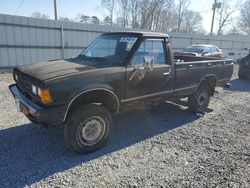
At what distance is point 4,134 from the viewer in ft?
13.7

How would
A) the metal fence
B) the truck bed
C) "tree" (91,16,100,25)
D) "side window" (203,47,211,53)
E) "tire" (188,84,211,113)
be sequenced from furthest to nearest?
"tree" (91,16,100,25) → "side window" (203,47,211,53) → the metal fence → "tire" (188,84,211,113) → the truck bed

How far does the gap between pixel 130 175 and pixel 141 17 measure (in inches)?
1522

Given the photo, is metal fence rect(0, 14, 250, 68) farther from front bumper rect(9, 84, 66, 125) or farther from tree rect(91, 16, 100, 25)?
tree rect(91, 16, 100, 25)

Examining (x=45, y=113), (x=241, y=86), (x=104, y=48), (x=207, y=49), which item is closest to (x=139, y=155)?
(x=45, y=113)

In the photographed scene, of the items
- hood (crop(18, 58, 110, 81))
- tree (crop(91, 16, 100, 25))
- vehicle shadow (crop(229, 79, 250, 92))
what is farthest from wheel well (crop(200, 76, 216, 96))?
tree (crop(91, 16, 100, 25))

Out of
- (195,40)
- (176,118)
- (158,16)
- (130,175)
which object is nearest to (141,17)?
Answer: (158,16)

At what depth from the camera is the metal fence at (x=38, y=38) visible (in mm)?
10062

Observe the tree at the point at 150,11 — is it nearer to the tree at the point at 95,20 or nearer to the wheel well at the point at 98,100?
the tree at the point at 95,20

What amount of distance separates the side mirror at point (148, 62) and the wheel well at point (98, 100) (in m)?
0.85

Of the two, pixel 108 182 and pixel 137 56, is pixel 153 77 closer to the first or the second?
pixel 137 56

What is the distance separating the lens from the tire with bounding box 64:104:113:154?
339cm

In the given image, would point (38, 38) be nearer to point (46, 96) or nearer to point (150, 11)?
point (46, 96)

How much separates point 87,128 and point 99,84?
29.6 inches

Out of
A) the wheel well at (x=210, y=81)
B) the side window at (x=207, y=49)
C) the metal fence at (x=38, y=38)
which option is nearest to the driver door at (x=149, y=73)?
the wheel well at (x=210, y=81)
